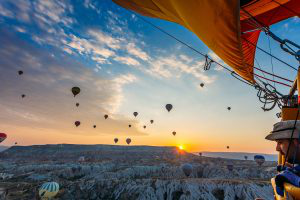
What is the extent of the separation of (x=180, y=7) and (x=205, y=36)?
2.06 metres

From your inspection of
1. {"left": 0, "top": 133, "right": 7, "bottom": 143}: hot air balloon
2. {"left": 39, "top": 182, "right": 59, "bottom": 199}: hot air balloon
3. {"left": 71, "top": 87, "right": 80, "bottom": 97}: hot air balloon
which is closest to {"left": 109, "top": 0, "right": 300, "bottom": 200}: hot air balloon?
{"left": 71, "top": 87, "right": 80, "bottom": 97}: hot air balloon

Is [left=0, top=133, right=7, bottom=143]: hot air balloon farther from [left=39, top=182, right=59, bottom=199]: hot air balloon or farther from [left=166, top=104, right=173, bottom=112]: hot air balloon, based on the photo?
[left=166, top=104, right=173, bottom=112]: hot air balloon

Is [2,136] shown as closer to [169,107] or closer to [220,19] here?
[169,107]

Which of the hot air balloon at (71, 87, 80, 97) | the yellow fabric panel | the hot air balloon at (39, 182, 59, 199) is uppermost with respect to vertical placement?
the hot air balloon at (71, 87, 80, 97)

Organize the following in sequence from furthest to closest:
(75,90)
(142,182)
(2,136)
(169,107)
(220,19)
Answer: (2,136)
(169,107)
(142,182)
(75,90)
(220,19)

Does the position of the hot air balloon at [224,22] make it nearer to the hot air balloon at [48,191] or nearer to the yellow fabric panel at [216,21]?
the yellow fabric panel at [216,21]

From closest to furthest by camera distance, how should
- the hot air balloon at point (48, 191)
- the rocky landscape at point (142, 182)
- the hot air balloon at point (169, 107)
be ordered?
the rocky landscape at point (142, 182)
the hot air balloon at point (48, 191)
the hot air balloon at point (169, 107)

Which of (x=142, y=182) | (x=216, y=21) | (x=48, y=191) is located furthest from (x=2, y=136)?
(x=216, y=21)

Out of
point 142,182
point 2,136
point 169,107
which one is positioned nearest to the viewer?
point 142,182

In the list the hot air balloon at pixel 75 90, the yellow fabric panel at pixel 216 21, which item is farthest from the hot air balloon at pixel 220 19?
the hot air balloon at pixel 75 90

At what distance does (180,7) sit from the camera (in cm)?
650

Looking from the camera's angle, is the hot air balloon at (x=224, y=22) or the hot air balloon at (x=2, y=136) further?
the hot air balloon at (x=2, y=136)

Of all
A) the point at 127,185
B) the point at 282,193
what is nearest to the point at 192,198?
the point at 127,185

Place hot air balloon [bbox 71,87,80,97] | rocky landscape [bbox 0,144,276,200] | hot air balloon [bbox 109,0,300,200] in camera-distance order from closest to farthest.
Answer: hot air balloon [bbox 109,0,300,200]
rocky landscape [bbox 0,144,276,200]
hot air balloon [bbox 71,87,80,97]
